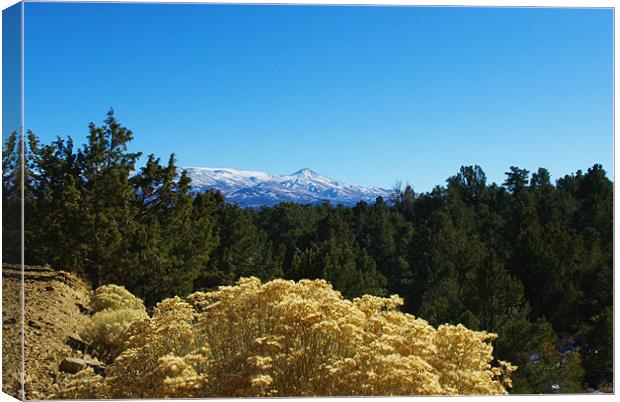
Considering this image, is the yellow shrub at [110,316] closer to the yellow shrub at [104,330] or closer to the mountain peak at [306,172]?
the yellow shrub at [104,330]

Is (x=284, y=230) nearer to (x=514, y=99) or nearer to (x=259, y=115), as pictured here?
(x=259, y=115)

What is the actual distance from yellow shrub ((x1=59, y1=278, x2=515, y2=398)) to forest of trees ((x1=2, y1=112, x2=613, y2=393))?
5.82 feet

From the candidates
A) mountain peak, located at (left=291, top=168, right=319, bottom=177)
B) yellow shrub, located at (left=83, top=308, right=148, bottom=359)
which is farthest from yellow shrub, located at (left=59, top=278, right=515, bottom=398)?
mountain peak, located at (left=291, top=168, right=319, bottom=177)

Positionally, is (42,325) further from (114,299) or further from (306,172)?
(306,172)

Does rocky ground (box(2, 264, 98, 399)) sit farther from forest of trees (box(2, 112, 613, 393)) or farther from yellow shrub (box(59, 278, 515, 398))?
yellow shrub (box(59, 278, 515, 398))

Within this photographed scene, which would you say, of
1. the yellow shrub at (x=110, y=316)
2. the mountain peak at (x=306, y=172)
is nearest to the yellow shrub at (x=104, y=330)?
the yellow shrub at (x=110, y=316)

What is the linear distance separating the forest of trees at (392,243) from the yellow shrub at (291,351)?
1.77 meters

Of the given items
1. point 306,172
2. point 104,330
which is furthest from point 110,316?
point 306,172

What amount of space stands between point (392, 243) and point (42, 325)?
4328mm

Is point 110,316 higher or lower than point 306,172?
lower

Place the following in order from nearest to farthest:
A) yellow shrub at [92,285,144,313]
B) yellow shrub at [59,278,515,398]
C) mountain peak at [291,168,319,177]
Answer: yellow shrub at [59,278,515,398] < mountain peak at [291,168,319,177] < yellow shrub at [92,285,144,313]

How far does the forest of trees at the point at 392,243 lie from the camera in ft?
27.2

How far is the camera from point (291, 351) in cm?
616

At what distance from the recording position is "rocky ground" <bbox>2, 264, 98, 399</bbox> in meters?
6.72
